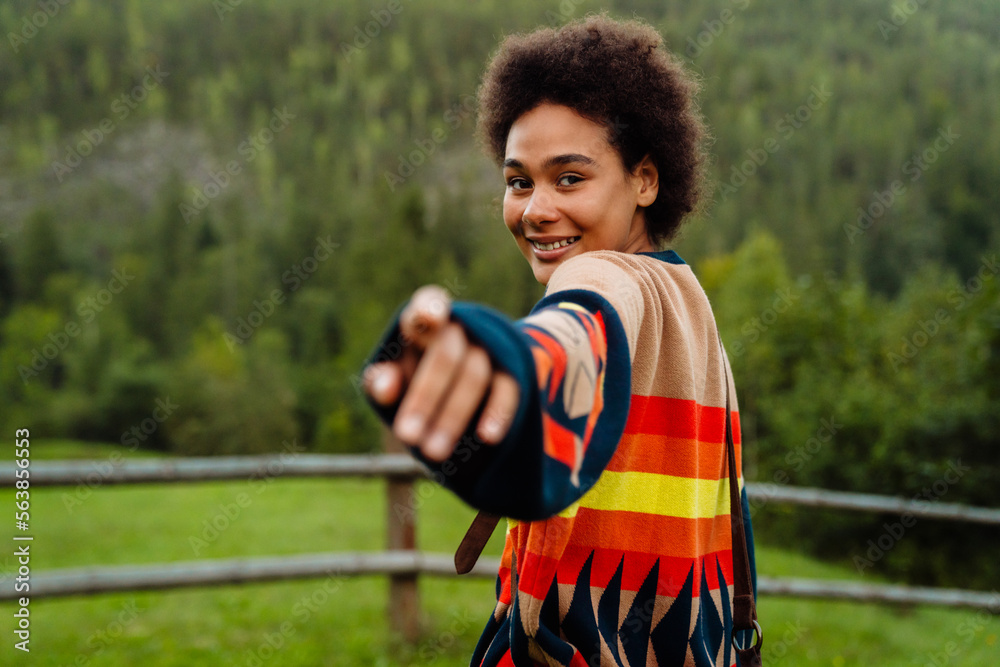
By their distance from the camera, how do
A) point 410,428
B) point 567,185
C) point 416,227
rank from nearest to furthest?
1. point 410,428
2. point 567,185
3. point 416,227

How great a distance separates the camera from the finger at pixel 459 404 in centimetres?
60

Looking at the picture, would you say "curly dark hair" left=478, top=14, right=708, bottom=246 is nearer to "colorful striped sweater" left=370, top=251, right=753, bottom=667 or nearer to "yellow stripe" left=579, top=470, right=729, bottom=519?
"colorful striped sweater" left=370, top=251, right=753, bottom=667

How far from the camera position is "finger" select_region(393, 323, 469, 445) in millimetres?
593

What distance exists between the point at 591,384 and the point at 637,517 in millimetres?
403

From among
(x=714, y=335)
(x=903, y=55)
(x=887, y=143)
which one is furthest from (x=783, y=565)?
(x=903, y=55)

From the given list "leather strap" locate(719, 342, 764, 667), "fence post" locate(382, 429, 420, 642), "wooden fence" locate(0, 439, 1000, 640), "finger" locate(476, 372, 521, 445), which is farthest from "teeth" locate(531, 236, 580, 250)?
"fence post" locate(382, 429, 420, 642)

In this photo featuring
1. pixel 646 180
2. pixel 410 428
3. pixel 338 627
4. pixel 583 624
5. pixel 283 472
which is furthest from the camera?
pixel 338 627

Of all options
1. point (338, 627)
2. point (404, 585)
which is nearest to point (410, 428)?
point (404, 585)

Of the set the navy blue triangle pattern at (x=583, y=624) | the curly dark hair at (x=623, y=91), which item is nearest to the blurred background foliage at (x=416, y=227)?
the curly dark hair at (x=623, y=91)

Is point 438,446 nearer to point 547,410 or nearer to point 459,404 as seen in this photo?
point 459,404

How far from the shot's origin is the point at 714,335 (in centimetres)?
130

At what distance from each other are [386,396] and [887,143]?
227ft

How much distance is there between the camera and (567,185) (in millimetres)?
1294

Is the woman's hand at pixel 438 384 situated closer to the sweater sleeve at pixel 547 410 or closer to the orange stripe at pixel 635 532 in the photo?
the sweater sleeve at pixel 547 410
